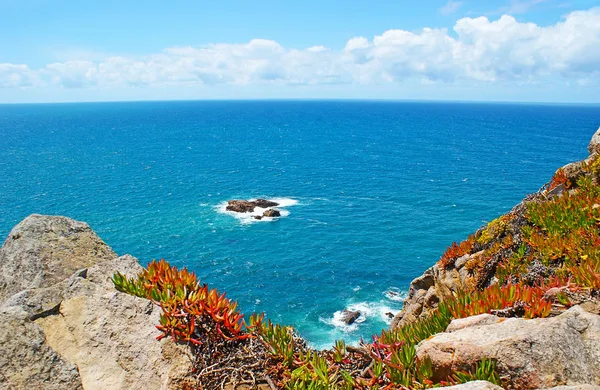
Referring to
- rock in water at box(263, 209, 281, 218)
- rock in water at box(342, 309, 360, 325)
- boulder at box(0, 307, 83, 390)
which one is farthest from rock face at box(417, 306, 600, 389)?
rock in water at box(263, 209, 281, 218)

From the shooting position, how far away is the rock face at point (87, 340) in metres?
7.69

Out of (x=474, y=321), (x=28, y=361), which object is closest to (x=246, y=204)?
(x=28, y=361)

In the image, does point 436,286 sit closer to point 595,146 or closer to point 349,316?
point 595,146

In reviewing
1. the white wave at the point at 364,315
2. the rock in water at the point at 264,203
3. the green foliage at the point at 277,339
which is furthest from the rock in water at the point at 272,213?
the green foliage at the point at 277,339

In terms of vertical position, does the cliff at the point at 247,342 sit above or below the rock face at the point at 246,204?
above

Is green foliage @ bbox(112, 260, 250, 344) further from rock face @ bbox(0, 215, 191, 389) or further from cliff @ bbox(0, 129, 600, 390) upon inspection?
rock face @ bbox(0, 215, 191, 389)

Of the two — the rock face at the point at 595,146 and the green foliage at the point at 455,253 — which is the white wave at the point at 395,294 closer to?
the green foliage at the point at 455,253

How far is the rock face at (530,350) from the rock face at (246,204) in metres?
70.7

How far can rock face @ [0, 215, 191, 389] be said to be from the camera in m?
7.69

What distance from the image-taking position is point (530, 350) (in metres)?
6.54

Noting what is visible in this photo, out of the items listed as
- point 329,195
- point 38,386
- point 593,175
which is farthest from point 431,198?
point 38,386

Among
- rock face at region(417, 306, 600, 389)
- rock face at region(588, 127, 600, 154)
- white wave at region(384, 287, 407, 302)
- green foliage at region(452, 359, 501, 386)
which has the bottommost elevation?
white wave at region(384, 287, 407, 302)

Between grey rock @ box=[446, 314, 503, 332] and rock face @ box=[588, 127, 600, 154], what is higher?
rock face @ box=[588, 127, 600, 154]

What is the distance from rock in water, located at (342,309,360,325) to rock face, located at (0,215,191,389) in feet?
121
